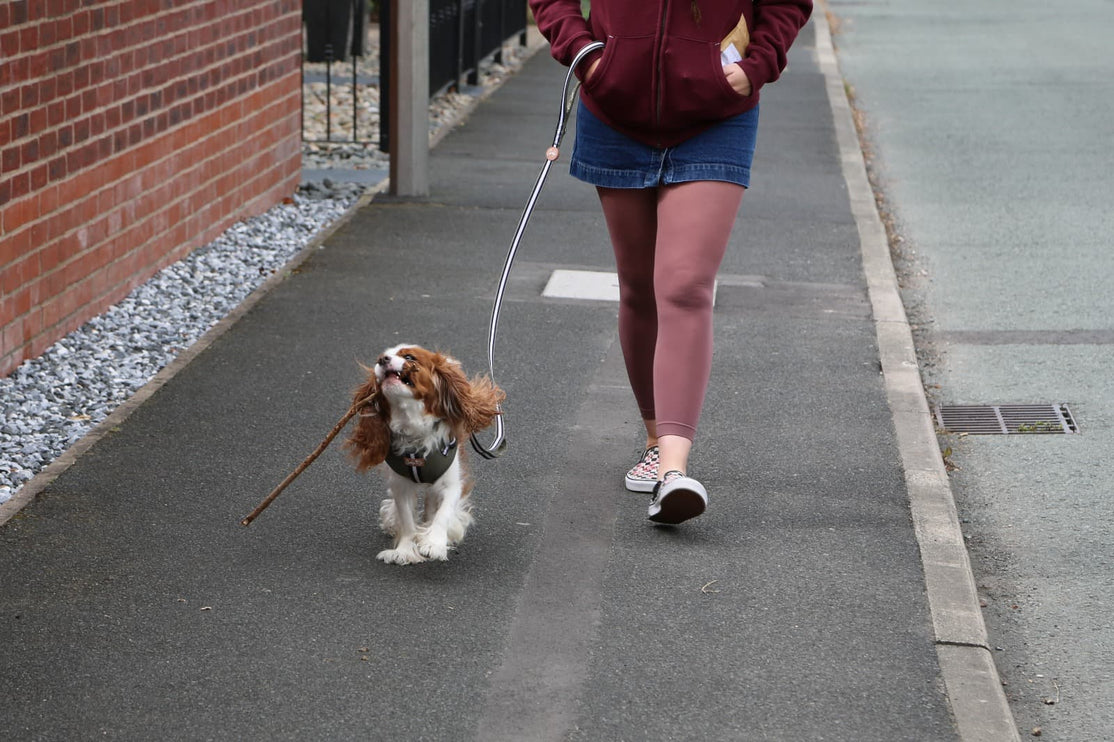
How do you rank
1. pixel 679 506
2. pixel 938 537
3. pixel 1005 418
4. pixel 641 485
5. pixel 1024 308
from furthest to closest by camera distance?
pixel 1024 308 < pixel 1005 418 < pixel 641 485 < pixel 938 537 < pixel 679 506

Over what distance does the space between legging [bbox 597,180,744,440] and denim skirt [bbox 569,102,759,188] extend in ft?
0.13

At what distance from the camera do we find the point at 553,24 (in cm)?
473

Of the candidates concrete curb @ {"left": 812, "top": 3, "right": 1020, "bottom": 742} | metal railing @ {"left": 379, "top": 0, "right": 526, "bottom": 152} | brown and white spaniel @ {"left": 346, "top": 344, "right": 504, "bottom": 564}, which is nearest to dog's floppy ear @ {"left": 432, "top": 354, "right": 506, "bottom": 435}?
brown and white spaniel @ {"left": 346, "top": 344, "right": 504, "bottom": 564}

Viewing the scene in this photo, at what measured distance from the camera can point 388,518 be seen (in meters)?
4.63

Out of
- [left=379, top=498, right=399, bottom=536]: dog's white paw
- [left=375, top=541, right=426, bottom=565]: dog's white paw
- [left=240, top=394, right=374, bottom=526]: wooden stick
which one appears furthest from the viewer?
[left=379, top=498, right=399, bottom=536]: dog's white paw

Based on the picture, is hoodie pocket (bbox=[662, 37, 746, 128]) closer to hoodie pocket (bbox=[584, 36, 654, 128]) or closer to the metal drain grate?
hoodie pocket (bbox=[584, 36, 654, 128])

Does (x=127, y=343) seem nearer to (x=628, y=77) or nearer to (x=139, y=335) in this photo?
(x=139, y=335)

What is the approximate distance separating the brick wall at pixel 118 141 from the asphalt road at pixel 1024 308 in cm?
373

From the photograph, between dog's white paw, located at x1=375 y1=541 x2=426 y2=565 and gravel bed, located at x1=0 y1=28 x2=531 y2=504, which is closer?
dog's white paw, located at x1=375 y1=541 x2=426 y2=565

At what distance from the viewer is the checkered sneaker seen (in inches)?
201

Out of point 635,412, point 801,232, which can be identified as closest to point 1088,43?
point 801,232

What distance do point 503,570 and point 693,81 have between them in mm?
1494

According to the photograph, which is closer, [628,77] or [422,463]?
[422,463]

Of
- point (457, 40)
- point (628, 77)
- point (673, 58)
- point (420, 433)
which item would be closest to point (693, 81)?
point (673, 58)
